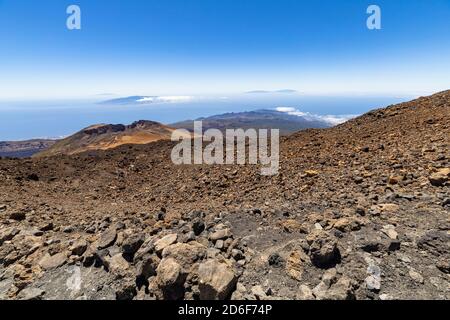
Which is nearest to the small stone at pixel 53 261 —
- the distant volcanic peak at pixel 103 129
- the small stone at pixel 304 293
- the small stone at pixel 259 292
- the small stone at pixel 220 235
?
the small stone at pixel 220 235

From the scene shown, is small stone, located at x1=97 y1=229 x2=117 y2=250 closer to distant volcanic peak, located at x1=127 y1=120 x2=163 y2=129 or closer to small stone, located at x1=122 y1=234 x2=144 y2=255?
small stone, located at x1=122 y1=234 x2=144 y2=255

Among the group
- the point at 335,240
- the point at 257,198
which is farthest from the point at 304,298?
the point at 257,198

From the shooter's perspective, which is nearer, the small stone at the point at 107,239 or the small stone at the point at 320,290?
the small stone at the point at 320,290

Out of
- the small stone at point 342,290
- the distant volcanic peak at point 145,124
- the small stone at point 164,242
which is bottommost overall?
the small stone at point 342,290

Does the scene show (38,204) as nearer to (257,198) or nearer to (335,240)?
(257,198)

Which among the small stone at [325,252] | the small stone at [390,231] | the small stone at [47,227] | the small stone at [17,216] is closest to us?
the small stone at [325,252]

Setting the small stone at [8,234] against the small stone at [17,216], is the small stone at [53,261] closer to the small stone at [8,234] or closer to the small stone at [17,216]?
the small stone at [8,234]

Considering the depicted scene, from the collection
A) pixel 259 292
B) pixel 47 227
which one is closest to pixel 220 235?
pixel 259 292

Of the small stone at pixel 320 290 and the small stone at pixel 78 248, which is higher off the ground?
the small stone at pixel 320 290
